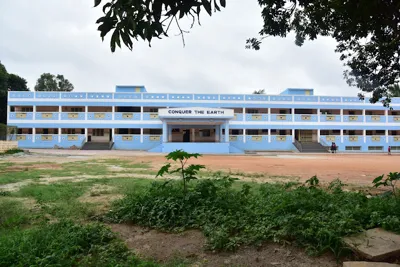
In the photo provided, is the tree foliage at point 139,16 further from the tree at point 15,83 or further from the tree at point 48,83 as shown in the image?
the tree at point 48,83

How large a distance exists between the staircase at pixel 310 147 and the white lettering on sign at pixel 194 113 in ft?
32.2

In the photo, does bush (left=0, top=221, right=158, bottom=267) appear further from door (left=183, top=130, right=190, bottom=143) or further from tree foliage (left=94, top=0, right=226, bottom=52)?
door (left=183, top=130, right=190, bottom=143)

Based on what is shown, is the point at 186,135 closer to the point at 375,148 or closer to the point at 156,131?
the point at 156,131

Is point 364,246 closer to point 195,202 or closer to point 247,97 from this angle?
point 195,202

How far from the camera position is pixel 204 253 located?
9.96 ft

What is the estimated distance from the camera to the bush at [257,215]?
9.86 feet

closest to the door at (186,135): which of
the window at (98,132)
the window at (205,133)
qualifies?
the window at (205,133)

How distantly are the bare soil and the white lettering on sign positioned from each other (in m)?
29.6

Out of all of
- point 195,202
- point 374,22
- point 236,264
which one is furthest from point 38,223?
point 374,22

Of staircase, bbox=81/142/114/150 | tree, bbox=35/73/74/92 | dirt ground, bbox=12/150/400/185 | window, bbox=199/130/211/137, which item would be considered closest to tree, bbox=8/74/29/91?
tree, bbox=35/73/74/92

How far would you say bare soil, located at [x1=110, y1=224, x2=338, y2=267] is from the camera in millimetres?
2736

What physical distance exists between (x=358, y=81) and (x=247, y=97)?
28.2m

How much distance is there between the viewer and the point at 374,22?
5.02 m

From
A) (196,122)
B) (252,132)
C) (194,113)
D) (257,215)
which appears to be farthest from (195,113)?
(257,215)
